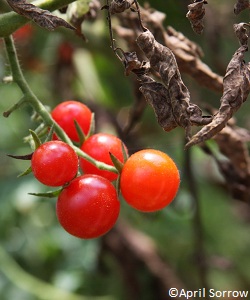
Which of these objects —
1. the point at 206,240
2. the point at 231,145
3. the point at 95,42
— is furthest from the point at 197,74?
the point at 206,240

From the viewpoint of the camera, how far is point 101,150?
48.9 inches

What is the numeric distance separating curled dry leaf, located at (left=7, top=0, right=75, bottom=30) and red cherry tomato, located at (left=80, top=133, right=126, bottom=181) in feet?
0.86

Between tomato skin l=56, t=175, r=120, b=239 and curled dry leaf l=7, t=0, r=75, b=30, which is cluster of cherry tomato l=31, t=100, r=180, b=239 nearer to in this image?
tomato skin l=56, t=175, r=120, b=239

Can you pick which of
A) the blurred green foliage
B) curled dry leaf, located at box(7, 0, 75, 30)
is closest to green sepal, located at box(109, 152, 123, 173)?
curled dry leaf, located at box(7, 0, 75, 30)

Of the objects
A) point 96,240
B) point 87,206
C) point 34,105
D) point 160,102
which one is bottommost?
point 96,240

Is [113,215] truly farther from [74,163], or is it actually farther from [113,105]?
[113,105]

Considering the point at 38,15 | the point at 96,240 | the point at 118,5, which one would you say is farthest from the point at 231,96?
the point at 96,240

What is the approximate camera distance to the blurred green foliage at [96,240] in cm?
251

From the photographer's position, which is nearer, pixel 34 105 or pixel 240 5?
pixel 240 5

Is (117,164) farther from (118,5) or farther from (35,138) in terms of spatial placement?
(118,5)

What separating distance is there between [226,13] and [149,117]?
0.54 metres

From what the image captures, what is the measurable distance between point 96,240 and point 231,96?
5.69 feet

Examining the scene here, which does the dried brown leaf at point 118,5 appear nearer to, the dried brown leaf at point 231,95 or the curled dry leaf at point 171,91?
the curled dry leaf at point 171,91

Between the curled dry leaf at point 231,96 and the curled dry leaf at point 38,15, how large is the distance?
11.1 inches
